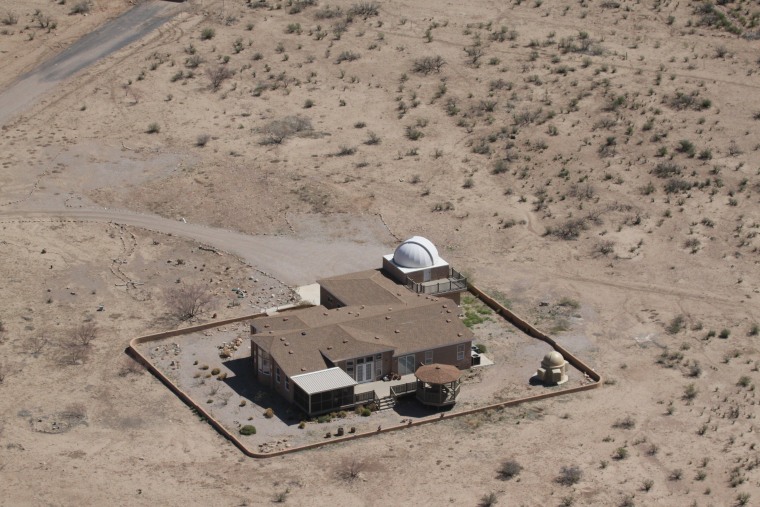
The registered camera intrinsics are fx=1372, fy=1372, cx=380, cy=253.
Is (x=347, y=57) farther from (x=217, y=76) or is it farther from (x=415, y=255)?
(x=415, y=255)

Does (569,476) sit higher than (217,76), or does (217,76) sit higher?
(217,76)

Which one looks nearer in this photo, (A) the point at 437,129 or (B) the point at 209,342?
(B) the point at 209,342

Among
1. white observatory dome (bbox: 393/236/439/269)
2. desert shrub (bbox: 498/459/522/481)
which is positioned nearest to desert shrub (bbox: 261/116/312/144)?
white observatory dome (bbox: 393/236/439/269)

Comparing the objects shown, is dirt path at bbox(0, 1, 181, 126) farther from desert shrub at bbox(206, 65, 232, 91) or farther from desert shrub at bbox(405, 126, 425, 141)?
desert shrub at bbox(405, 126, 425, 141)

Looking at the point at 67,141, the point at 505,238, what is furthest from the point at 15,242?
the point at 505,238

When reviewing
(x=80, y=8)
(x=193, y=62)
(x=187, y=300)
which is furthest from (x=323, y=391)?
(x=80, y=8)

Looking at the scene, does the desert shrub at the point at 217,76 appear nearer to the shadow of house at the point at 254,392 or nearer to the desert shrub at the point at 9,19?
the desert shrub at the point at 9,19

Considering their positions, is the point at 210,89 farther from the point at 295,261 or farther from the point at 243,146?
the point at 295,261
